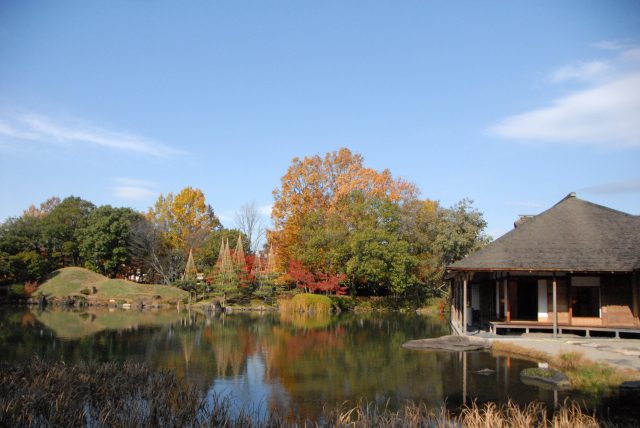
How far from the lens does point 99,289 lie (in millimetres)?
48469

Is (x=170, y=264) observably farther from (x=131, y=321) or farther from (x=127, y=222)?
(x=131, y=321)

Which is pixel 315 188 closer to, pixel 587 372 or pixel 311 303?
pixel 311 303

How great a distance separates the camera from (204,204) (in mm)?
58438

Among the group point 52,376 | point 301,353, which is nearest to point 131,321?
point 301,353

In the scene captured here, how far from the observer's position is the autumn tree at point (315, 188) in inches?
1869

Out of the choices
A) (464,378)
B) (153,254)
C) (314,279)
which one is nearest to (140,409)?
(464,378)

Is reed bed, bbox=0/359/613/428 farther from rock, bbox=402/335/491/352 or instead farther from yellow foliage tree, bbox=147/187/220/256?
yellow foliage tree, bbox=147/187/220/256

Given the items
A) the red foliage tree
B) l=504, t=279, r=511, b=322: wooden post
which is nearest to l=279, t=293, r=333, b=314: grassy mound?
the red foliage tree

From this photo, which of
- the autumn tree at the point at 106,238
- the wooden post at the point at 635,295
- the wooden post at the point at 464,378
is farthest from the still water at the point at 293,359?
the autumn tree at the point at 106,238

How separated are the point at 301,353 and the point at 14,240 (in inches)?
1572

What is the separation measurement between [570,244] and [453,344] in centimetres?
691

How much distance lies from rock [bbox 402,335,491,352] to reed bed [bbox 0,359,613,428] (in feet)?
26.7

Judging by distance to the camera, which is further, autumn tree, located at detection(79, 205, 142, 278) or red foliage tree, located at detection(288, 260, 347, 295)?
autumn tree, located at detection(79, 205, 142, 278)

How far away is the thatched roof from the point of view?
20.5 meters
